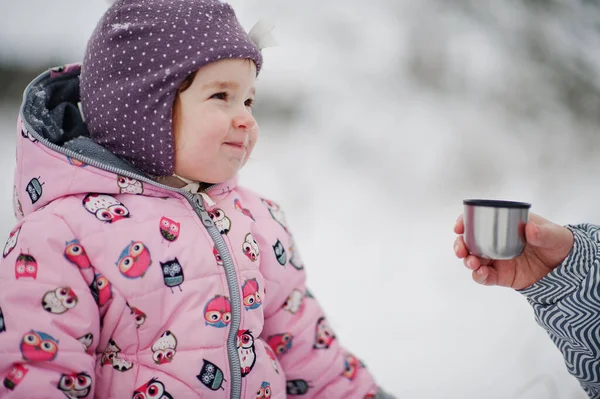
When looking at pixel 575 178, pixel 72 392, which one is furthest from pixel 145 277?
pixel 575 178

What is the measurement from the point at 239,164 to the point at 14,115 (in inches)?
49.0

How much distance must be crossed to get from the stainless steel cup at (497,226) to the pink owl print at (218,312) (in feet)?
1.64

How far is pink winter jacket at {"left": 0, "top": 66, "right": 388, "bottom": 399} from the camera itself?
0.86m

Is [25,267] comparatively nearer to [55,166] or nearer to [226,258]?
[55,166]

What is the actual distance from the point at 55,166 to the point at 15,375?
39 cm

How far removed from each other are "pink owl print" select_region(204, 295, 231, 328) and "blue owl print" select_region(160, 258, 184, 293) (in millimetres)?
69

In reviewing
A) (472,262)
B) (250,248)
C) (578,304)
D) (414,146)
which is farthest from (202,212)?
(414,146)

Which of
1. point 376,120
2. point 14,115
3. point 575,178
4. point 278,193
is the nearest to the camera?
point 14,115

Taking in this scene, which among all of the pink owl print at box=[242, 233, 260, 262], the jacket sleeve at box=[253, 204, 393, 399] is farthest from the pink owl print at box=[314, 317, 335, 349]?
the pink owl print at box=[242, 233, 260, 262]

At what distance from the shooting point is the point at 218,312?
99 cm

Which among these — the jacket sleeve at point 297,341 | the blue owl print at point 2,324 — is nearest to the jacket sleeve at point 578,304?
the jacket sleeve at point 297,341

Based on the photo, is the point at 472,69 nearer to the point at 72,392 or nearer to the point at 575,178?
the point at 575,178

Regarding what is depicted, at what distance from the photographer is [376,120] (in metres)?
2.69

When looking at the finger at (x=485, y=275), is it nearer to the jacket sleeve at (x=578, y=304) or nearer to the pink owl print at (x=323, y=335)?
the jacket sleeve at (x=578, y=304)
